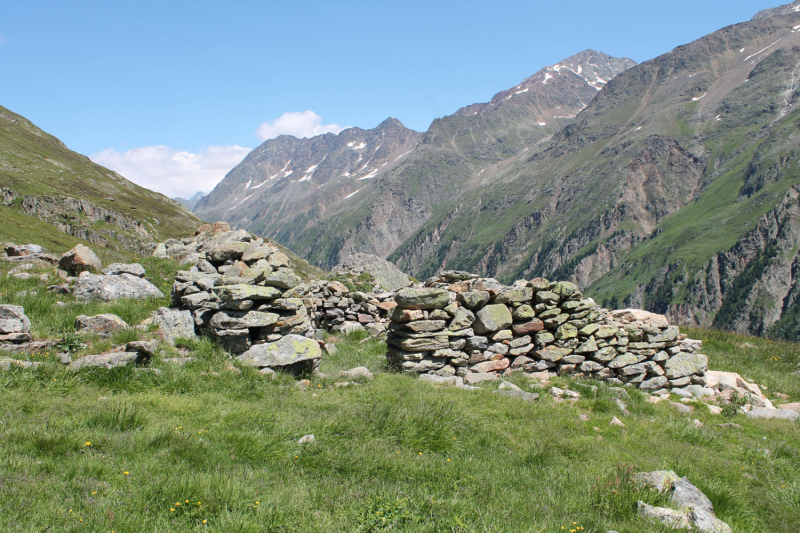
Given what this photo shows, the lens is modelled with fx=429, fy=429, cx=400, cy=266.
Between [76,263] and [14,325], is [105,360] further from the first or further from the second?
[76,263]

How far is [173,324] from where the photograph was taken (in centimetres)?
1162

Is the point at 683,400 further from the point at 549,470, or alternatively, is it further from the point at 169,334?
the point at 169,334

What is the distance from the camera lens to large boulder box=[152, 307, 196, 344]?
11.3 meters

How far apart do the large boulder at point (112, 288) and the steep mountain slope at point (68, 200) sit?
36.7 meters

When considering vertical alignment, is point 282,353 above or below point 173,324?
below

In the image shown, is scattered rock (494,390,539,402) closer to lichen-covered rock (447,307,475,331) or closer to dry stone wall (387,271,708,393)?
dry stone wall (387,271,708,393)

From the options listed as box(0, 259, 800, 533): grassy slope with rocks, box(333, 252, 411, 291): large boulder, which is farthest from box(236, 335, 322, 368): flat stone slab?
box(333, 252, 411, 291): large boulder

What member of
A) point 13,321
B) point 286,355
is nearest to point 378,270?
point 286,355

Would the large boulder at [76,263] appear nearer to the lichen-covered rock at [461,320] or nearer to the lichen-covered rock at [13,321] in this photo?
the lichen-covered rock at [13,321]

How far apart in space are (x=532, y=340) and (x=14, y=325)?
15106 mm

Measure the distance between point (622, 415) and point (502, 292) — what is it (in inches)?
239

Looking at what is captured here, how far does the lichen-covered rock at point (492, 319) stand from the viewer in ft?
51.0

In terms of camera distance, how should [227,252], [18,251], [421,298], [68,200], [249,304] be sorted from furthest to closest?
[68,200], [18,251], [227,252], [421,298], [249,304]

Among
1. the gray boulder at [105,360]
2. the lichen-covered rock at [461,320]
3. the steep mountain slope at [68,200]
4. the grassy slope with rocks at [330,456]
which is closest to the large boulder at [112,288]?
the grassy slope with rocks at [330,456]
